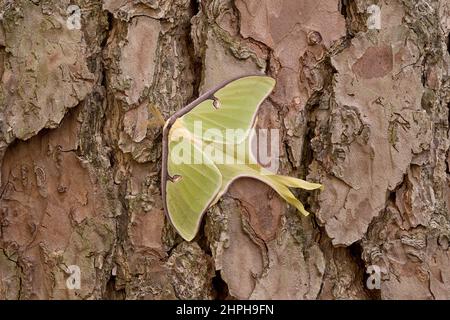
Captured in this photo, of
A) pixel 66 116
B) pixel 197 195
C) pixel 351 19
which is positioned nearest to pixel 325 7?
pixel 351 19

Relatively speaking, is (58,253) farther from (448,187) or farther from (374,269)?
(448,187)

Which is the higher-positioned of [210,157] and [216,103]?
[216,103]

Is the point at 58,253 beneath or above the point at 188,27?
beneath

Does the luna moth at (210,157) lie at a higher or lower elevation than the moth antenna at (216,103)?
lower
